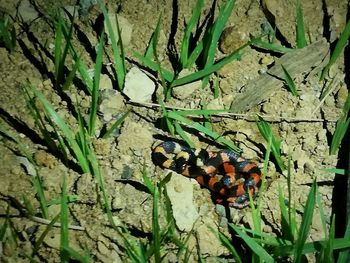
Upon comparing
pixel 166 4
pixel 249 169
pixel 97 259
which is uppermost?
pixel 166 4

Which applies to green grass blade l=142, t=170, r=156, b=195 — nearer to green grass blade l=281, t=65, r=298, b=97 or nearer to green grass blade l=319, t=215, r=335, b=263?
green grass blade l=319, t=215, r=335, b=263

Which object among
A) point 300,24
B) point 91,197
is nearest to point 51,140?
point 91,197

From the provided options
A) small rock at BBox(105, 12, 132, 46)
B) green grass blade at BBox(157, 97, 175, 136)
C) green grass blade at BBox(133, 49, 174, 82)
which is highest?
small rock at BBox(105, 12, 132, 46)

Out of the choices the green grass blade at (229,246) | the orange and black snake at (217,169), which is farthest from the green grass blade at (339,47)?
the green grass blade at (229,246)

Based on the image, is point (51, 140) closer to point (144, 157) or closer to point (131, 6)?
point (144, 157)

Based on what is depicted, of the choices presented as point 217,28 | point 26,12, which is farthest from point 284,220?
point 26,12

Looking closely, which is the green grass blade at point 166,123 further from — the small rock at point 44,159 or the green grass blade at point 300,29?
the green grass blade at point 300,29

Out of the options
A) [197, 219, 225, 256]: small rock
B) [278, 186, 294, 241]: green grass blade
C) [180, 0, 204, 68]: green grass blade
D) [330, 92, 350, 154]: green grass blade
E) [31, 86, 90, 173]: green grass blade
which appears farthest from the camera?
[180, 0, 204, 68]: green grass blade

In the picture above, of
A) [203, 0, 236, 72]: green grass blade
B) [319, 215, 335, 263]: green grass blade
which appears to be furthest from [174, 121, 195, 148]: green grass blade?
[319, 215, 335, 263]: green grass blade
